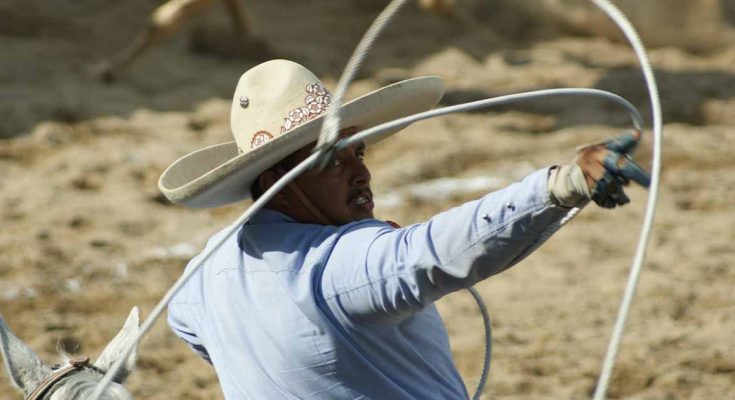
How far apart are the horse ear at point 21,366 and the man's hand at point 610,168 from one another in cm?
125

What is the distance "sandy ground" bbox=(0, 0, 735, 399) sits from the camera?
5227 millimetres

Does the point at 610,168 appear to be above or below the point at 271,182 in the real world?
below

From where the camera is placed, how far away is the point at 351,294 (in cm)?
241

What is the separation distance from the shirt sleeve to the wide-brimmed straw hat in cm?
27

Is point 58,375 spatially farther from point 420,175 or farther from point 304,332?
point 420,175

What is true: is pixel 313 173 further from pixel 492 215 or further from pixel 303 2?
pixel 303 2

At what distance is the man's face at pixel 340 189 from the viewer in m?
2.64

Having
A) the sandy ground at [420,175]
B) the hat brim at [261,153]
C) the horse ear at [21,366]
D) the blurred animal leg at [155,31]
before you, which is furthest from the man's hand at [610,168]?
the blurred animal leg at [155,31]

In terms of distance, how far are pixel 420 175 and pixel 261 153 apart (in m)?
4.14

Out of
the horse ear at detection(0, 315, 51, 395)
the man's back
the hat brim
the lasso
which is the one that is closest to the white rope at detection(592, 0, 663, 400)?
the lasso

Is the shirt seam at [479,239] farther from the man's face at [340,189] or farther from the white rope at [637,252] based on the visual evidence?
the man's face at [340,189]

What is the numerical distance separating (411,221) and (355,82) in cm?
176

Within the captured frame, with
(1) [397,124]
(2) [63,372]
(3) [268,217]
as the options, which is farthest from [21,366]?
(1) [397,124]

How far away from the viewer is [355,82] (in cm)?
781
